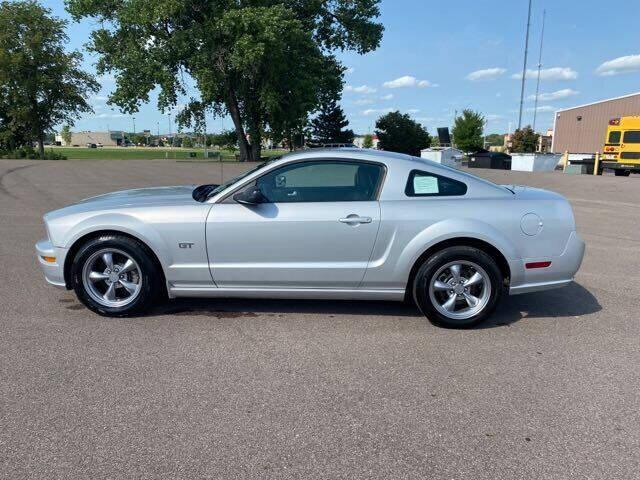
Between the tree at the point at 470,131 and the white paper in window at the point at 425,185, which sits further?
the tree at the point at 470,131

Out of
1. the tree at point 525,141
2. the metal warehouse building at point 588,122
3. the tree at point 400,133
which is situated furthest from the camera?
the tree at point 400,133

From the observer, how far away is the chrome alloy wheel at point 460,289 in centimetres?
433

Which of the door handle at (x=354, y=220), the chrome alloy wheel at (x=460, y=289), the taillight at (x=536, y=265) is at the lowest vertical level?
the chrome alloy wheel at (x=460, y=289)

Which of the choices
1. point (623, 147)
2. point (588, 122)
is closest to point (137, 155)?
point (623, 147)

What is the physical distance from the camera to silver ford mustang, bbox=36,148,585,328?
4.29 metres

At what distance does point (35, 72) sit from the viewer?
42.8m

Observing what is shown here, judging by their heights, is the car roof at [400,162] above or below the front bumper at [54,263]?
above

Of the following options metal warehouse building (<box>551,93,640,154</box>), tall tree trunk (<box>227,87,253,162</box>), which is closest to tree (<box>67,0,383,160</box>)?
tall tree trunk (<box>227,87,253,162</box>)

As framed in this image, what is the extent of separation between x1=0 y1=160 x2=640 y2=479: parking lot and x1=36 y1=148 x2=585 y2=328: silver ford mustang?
0.31 metres

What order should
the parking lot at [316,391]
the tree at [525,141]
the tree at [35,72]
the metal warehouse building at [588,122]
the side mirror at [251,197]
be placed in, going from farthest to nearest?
the tree at [525,141] < the metal warehouse building at [588,122] < the tree at [35,72] < the side mirror at [251,197] < the parking lot at [316,391]

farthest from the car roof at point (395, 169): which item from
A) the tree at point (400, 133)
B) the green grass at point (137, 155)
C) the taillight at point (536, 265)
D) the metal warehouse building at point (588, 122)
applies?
the tree at point (400, 133)

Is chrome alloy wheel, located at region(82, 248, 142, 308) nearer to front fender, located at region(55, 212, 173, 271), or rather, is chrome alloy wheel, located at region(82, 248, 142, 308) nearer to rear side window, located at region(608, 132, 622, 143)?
front fender, located at region(55, 212, 173, 271)

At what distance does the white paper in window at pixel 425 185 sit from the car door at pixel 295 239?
0.32 meters

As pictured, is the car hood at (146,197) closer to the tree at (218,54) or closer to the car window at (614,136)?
the tree at (218,54)
